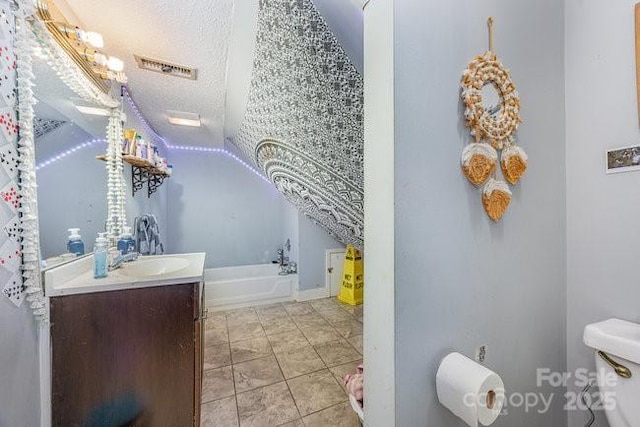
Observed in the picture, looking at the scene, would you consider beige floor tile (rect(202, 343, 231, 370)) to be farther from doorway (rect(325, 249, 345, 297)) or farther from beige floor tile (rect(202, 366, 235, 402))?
doorway (rect(325, 249, 345, 297))

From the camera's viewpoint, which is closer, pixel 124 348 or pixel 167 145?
pixel 124 348

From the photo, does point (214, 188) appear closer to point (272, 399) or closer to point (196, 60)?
point (196, 60)

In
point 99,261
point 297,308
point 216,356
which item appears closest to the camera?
point 99,261

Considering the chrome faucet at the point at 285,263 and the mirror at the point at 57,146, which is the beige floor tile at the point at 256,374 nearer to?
the mirror at the point at 57,146

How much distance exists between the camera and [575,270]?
1.02m

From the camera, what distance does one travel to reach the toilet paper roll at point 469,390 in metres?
0.62

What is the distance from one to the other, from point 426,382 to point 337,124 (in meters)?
1.31

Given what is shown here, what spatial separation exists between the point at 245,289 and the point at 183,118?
7.34 feet

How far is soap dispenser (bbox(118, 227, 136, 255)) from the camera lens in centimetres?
166

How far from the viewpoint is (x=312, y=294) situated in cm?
357

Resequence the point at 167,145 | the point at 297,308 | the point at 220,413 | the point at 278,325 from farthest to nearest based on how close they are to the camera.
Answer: the point at 167,145 < the point at 297,308 < the point at 278,325 < the point at 220,413

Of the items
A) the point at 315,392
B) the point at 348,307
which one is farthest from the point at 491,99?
the point at 348,307

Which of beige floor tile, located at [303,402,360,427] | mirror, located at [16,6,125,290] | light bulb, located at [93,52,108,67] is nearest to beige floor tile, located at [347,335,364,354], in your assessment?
beige floor tile, located at [303,402,360,427]

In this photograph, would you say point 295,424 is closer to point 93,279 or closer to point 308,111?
point 93,279
